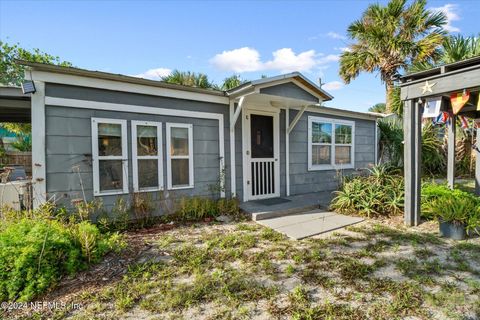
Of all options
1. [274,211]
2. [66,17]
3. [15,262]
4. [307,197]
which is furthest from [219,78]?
[15,262]

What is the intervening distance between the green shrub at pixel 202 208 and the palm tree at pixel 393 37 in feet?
23.9

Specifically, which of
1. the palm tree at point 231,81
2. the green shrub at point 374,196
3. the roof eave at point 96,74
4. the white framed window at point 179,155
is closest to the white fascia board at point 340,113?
the green shrub at point 374,196

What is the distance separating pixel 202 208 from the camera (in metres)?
4.53

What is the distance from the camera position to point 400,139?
848cm

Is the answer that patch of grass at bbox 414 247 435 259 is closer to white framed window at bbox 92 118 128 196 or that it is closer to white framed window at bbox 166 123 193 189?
white framed window at bbox 166 123 193 189

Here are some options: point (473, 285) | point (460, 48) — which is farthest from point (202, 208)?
point (460, 48)

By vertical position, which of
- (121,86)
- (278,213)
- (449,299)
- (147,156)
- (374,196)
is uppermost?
(121,86)

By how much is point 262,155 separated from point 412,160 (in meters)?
2.89

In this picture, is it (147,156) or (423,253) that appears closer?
(423,253)

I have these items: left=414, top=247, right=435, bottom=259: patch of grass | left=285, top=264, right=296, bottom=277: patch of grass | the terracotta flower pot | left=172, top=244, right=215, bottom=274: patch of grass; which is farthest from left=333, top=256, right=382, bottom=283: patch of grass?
the terracotta flower pot

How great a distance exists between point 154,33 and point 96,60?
220 centimetres

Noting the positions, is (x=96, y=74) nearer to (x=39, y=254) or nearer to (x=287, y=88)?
(x=39, y=254)

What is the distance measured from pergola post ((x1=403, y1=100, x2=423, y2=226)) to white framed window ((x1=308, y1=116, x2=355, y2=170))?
2589 mm

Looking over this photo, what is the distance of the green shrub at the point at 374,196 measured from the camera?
4668mm
